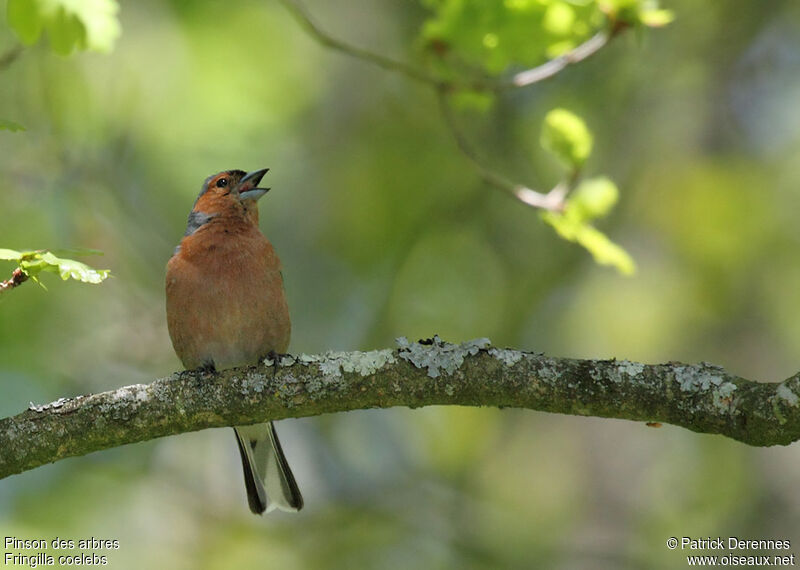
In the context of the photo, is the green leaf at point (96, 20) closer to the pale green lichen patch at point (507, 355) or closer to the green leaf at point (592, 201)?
the pale green lichen patch at point (507, 355)

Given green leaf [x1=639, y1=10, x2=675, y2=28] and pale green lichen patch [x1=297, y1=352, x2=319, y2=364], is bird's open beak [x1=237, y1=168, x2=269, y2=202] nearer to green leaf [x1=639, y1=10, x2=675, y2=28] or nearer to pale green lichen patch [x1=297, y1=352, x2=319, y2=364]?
pale green lichen patch [x1=297, y1=352, x2=319, y2=364]

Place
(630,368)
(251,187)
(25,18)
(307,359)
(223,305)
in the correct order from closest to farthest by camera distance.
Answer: (25,18) < (630,368) < (307,359) < (223,305) < (251,187)

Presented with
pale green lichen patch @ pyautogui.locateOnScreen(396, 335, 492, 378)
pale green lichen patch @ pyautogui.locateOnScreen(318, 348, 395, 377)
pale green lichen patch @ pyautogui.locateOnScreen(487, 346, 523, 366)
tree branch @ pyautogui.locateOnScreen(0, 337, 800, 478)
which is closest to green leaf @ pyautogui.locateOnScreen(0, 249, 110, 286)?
tree branch @ pyautogui.locateOnScreen(0, 337, 800, 478)

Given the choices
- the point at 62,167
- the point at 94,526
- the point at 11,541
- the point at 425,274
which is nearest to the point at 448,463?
the point at 425,274

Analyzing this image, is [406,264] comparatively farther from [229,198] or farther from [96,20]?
[96,20]

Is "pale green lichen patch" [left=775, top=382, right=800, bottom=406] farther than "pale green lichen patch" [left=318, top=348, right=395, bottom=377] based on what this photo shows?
No

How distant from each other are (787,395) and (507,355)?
1.24 m

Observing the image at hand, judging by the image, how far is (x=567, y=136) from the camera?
4914 millimetres

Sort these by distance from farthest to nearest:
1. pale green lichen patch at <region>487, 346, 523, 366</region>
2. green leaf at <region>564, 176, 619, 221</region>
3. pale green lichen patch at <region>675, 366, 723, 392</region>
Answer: green leaf at <region>564, 176, 619, 221</region> < pale green lichen patch at <region>487, 346, 523, 366</region> < pale green lichen patch at <region>675, 366, 723, 392</region>

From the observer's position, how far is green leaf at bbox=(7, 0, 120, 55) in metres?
3.41

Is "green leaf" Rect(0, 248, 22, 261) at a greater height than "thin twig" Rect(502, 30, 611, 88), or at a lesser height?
lesser

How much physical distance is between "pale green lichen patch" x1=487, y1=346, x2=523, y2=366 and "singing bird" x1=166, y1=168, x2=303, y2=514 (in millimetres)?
2166

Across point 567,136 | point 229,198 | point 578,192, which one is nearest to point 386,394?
point 578,192

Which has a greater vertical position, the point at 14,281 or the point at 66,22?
the point at 66,22
